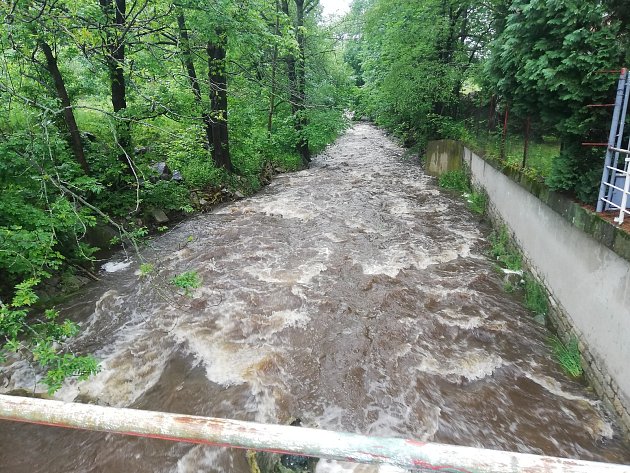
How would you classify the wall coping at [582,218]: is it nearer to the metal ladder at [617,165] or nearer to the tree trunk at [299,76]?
the metal ladder at [617,165]

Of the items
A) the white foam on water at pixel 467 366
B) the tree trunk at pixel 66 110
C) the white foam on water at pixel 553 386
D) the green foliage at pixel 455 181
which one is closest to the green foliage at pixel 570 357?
the white foam on water at pixel 553 386

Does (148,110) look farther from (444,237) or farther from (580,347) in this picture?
(580,347)

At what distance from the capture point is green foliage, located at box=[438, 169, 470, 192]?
13.8 m

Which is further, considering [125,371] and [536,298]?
[536,298]

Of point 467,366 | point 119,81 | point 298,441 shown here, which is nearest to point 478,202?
point 467,366

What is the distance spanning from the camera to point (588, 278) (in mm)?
4738

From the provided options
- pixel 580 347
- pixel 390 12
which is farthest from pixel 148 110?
pixel 390 12

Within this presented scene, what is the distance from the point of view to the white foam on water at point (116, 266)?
7.90m

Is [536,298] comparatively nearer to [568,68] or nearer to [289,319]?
[568,68]

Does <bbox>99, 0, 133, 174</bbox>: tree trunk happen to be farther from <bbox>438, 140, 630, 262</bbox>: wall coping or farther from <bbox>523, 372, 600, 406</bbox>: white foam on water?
<bbox>523, 372, 600, 406</bbox>: white foam on water

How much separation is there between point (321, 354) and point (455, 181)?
10929mm

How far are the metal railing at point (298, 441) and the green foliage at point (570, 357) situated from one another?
4.45 metres

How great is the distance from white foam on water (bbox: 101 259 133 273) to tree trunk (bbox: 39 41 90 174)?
2.66m

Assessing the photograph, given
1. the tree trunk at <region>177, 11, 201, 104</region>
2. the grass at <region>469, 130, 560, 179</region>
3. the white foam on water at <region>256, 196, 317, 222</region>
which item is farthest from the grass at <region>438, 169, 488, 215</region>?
the tree trunk at <region>177, 11, 201, 104</region>
